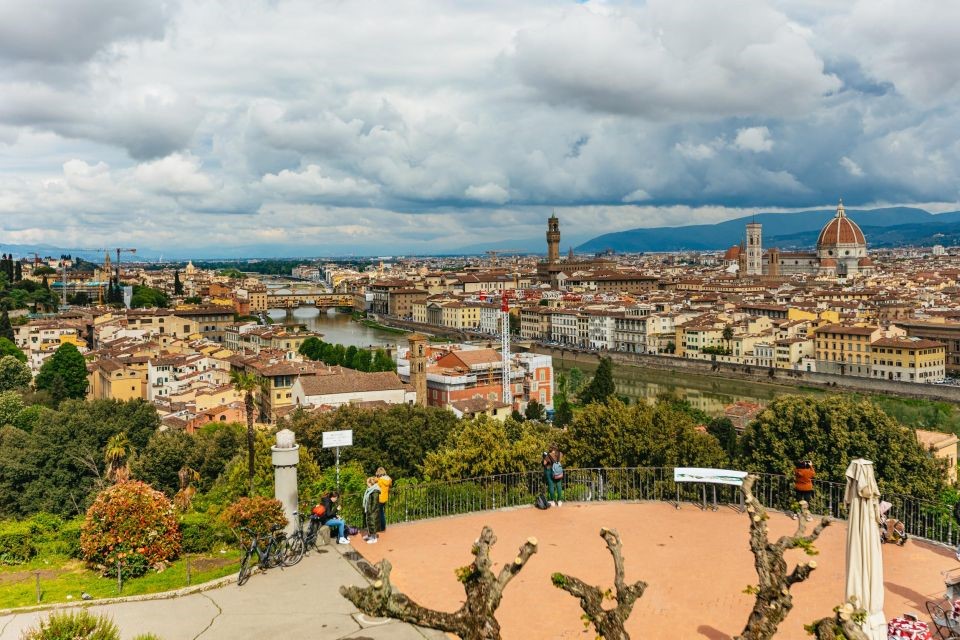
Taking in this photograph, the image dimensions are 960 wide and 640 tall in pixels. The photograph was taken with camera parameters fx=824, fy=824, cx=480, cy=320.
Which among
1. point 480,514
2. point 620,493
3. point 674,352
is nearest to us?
point 480,514

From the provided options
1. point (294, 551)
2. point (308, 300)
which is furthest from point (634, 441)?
point (308, 300)

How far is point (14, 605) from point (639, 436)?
8.47 metres

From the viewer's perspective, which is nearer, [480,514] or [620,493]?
[480,514]

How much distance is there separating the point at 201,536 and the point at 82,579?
37.8 inches

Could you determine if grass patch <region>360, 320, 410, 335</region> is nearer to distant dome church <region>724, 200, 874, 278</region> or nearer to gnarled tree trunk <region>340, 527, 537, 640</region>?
distant dome church <region>724, 200, 874, 278</region>

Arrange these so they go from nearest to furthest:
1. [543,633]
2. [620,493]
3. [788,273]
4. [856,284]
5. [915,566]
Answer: [543,633]
[915,566]
[620,493]
[856,284]
[788,273]

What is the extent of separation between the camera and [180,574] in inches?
249

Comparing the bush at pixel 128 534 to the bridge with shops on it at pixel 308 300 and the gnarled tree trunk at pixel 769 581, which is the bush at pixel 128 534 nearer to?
the gnarled tree trunk at pixel 769 581

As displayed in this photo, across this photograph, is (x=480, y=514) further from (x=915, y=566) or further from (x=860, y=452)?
(x=860, y=452)

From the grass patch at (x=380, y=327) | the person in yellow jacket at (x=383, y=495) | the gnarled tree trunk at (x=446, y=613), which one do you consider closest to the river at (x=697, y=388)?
the person in yellow jacket at (x=383, y=495)

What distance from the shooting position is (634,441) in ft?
39.5

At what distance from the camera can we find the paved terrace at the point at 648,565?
17.5 ft

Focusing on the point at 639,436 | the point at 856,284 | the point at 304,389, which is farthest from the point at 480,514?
the point at 856,284

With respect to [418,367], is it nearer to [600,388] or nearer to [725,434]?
[600,388]
